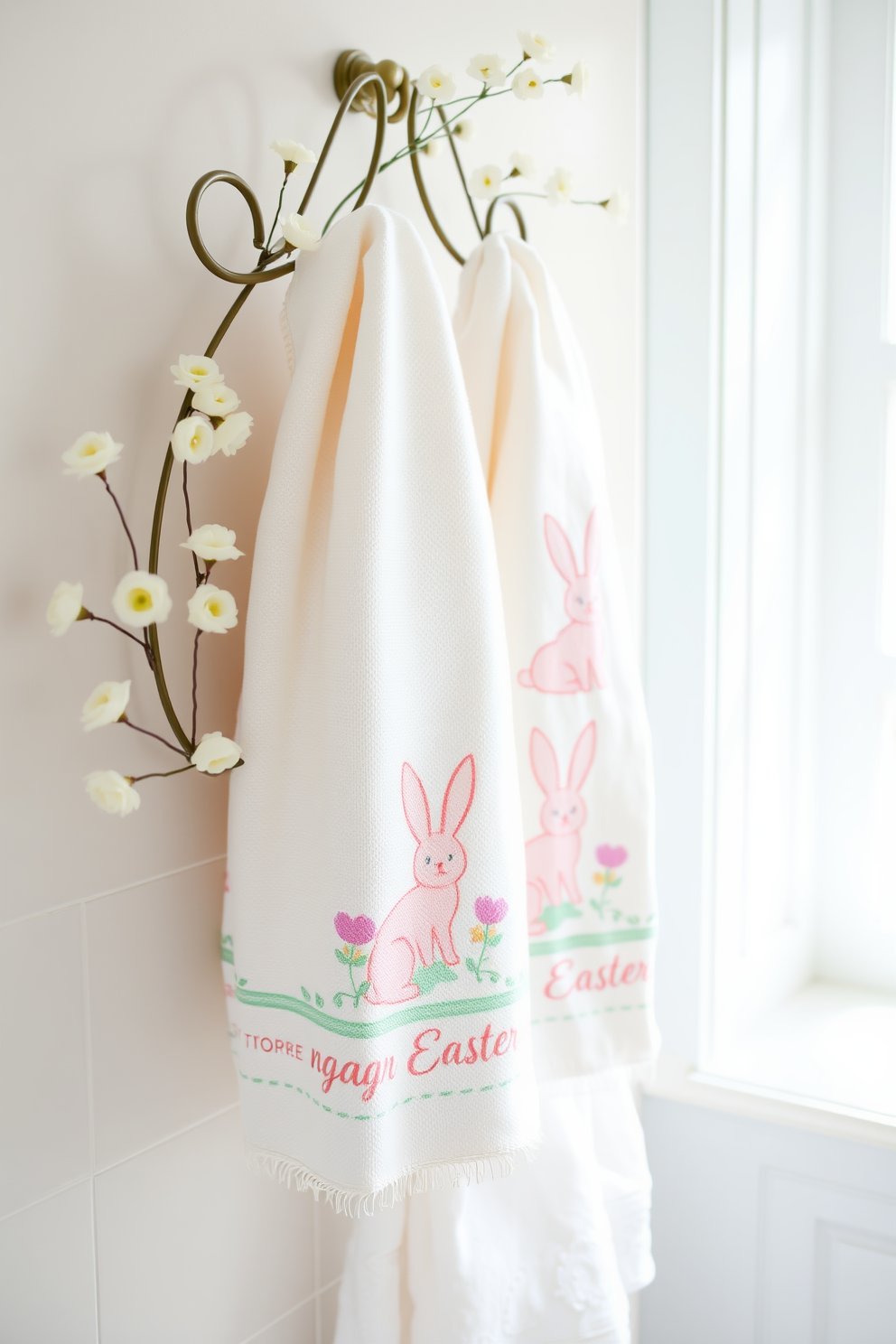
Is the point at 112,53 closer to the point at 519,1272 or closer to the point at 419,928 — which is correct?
the point at 419,928

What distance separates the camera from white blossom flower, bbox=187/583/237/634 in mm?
644

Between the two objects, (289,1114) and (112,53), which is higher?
(112,53)

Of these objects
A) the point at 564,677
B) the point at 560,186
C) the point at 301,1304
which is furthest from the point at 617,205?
the point at 301,1304

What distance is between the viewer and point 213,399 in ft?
2.11

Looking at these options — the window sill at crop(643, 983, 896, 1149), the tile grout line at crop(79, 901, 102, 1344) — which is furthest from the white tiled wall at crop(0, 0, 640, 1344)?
the window sill at crop(643, 983, 896, 1149)

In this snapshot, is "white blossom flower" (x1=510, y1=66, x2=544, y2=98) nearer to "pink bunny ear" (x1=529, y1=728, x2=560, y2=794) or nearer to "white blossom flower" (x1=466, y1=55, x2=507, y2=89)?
"white blossom flower" (x1=466, y1=55, x2=507, y2=89)

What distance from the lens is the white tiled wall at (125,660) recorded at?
0.64 meters

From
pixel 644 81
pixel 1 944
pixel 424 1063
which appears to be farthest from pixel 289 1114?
pixel 644 81

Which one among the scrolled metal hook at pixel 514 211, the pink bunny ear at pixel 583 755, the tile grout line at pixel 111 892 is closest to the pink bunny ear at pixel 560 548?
the pink bunny ear at pixel 583 755

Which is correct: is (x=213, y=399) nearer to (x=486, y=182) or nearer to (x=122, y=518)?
(x=122, y=518)

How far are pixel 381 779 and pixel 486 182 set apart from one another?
493 mm

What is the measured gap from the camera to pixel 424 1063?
698 millimetres

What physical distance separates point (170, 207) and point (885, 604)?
1.15 m

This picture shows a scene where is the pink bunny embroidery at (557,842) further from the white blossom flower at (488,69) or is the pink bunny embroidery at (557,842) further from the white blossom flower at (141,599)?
the white blossom flower at (488,69)
